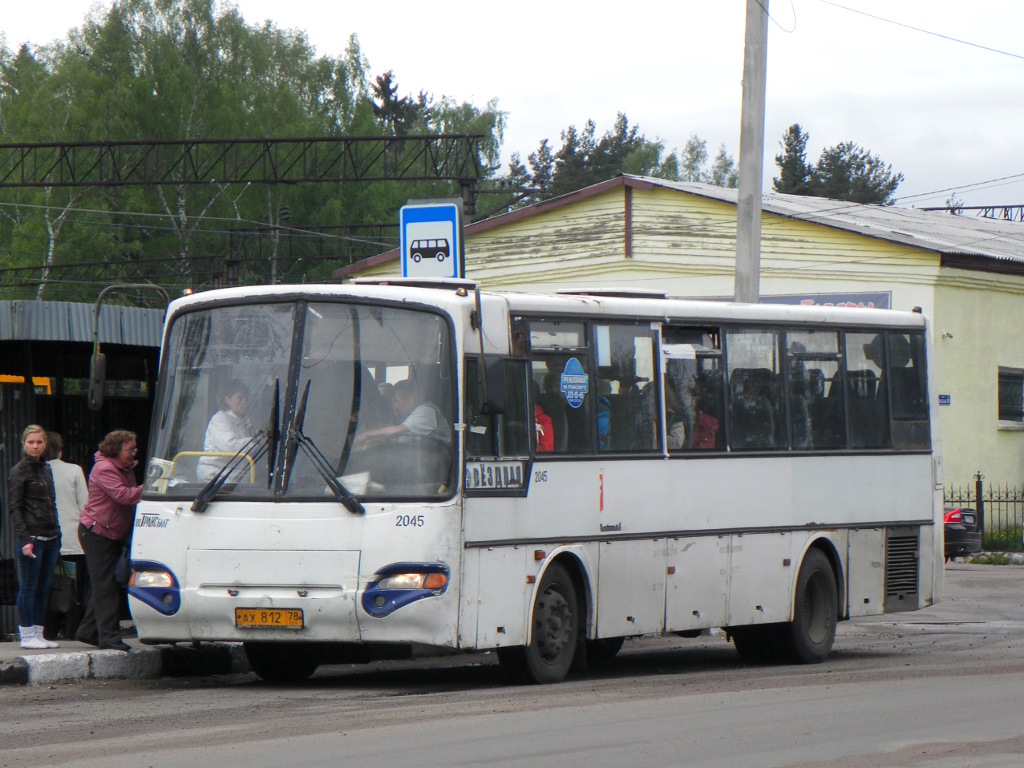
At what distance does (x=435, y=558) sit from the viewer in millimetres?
11156

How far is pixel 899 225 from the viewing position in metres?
38.8

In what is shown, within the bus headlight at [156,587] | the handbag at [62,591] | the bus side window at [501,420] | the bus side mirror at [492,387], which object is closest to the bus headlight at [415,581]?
the bus side window at [501,420]

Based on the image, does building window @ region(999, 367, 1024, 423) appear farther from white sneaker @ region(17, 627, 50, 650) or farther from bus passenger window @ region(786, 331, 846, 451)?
white sneaker @ region(17, 627, 50, 650)

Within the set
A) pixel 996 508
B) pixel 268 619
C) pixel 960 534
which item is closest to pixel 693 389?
pixel 268 619

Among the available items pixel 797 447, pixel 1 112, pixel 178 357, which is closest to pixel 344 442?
pixel 178 357

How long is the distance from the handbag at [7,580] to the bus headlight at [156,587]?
3.31m

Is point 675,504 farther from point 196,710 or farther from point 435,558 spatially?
point 196,710

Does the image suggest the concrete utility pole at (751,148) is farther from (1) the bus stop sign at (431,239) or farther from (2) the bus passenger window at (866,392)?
(1) the bus stop sign at (431,239)

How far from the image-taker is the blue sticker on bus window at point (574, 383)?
41.4ft

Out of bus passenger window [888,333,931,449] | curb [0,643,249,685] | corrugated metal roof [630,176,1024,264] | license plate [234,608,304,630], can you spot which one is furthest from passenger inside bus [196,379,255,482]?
corrugated metal roof [630,176,1024,264]

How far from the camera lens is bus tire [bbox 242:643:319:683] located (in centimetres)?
1270

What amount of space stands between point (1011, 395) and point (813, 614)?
835 inches

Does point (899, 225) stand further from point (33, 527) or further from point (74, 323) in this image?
point (33, 527)

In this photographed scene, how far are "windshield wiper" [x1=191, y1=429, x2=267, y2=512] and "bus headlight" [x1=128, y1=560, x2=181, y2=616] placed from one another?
0.50m
